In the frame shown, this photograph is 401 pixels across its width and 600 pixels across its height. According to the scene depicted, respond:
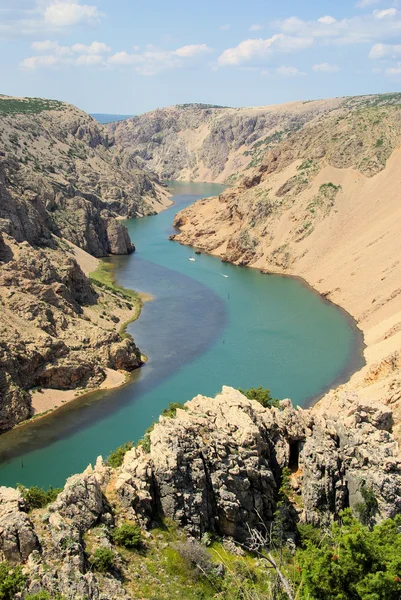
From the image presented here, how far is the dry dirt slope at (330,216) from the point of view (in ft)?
283

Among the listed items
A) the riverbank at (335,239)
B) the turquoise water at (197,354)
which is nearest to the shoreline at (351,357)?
the turquoise water at (197,354)

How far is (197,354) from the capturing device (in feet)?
210

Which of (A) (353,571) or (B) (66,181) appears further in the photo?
(B) (66,181)

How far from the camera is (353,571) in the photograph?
64.4 feet

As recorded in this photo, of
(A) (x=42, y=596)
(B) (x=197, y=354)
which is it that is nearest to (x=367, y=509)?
(A) (x=42, y=596)

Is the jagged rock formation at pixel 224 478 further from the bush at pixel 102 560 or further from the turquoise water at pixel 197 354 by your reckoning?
the turquoise water at pixel 197 354

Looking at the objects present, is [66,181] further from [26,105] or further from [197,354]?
[197,354]

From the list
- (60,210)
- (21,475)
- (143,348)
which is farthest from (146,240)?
(21,475)

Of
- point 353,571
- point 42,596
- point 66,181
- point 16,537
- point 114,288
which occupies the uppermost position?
point 66,181

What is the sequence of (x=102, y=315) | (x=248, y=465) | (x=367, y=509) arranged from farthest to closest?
(x=102, y=315)
(x=248, y=465)
(x=367, y=509)

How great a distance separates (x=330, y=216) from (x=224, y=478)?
273 ft

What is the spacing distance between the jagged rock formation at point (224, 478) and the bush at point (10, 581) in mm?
969

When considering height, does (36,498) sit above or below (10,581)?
below

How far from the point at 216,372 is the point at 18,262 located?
74.9 feet
